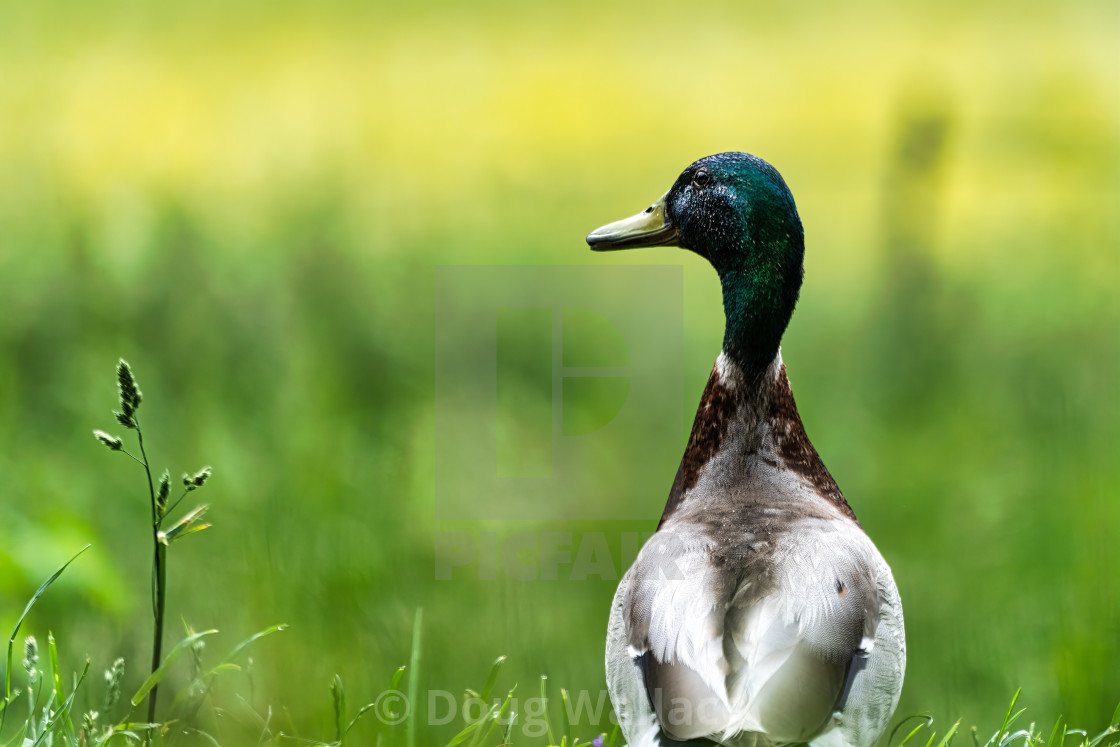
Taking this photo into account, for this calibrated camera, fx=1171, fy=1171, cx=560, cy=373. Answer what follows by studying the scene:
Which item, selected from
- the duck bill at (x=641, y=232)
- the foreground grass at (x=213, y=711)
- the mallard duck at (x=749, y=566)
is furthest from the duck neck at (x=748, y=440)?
the foreground grass at (x=213, y=711)

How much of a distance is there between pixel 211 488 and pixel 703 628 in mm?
2304

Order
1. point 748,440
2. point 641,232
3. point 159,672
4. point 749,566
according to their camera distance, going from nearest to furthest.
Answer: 1. point 159,672
2. point 749,566
3. point 748,440
4. point 641,232

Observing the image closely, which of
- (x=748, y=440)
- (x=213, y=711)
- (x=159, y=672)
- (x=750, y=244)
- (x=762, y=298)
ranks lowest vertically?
(x=213, y=711)

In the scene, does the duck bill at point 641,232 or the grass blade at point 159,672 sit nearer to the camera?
the grass blade at point 159,672

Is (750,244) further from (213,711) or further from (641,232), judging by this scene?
(213,711)

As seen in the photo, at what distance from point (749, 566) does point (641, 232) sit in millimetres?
1040

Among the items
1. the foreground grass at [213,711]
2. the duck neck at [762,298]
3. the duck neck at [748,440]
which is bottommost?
the foreground grass at [213,711]

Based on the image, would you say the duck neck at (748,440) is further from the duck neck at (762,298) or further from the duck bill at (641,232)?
the duck bill at (641,232)

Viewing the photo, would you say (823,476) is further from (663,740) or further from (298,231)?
(298,231)

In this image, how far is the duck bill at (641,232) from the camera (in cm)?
303

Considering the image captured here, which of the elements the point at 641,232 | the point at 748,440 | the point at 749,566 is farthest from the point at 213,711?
the point at 641,232

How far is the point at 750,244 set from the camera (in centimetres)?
279

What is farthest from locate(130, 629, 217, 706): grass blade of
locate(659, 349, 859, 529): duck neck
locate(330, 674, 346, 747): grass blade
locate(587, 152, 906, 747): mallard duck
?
locate(659, 349, 859, 529): duck neck

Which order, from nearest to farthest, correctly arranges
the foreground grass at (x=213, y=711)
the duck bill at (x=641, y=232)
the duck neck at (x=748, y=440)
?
the foreground grass at (x=213, y=711)
the duck neck at (x=748, y=440)
the duck bill at (x=641, y=232)
